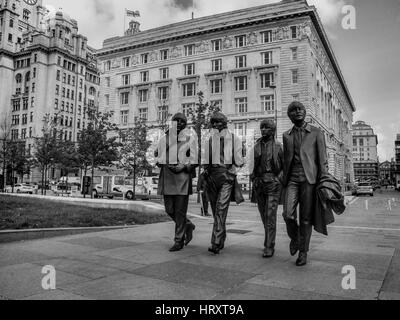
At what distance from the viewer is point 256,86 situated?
179ft

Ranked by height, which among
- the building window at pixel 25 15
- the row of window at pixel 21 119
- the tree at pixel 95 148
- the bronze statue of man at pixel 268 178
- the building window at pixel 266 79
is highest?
the building window at pixel 25 15

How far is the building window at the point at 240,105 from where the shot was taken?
183 feet

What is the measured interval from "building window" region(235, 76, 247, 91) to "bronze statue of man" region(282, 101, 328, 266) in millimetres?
51920

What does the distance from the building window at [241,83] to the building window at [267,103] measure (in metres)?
3.56

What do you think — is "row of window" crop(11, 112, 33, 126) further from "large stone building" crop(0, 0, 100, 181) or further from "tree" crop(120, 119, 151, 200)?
"tree" crop(120, 119, 151, 200)

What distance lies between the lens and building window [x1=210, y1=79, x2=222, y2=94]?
190ft

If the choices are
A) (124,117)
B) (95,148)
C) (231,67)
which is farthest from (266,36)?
(95,148)

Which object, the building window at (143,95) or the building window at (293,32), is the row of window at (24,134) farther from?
the building window at (293,32)

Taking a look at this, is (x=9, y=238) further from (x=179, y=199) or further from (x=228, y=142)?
(x=228, y=142)

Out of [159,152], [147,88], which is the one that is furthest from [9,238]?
[147,88]

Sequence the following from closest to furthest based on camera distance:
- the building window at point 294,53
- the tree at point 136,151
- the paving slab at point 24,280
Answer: the paving slab at point 24,280 → the tree at point 136,151 → the building window at point 294,53

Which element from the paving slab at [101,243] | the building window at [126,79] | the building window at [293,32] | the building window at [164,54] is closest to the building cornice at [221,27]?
the building window at [293,32]

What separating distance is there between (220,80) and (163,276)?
5562 centimetres
